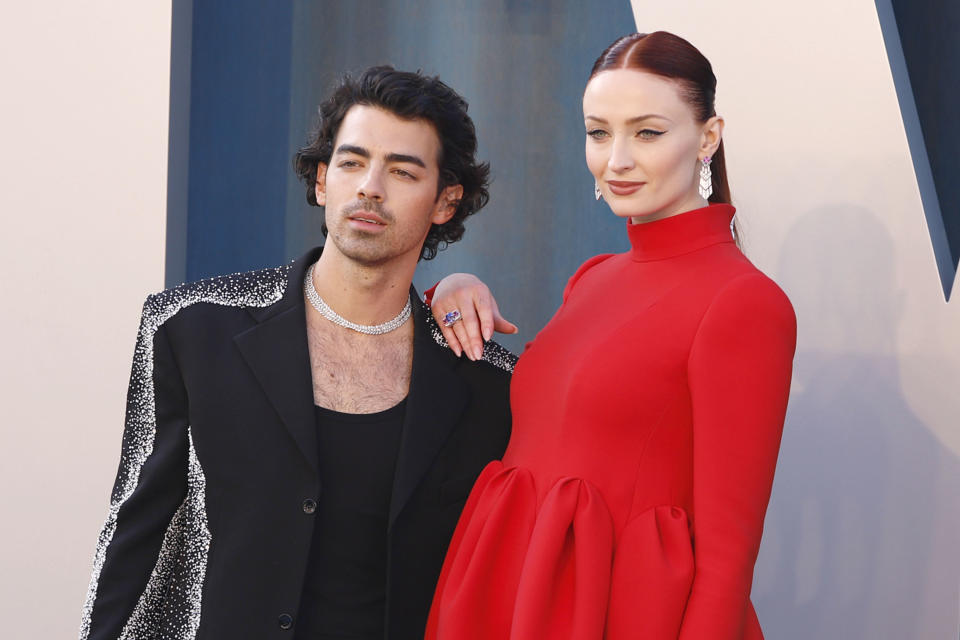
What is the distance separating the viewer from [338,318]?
209 cm

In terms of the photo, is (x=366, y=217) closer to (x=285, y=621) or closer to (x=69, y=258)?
(x=285, y=621)

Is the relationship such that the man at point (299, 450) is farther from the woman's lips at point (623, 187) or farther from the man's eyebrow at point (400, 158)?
the woman's lips at point (623, 187)

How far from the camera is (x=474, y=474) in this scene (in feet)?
6.57

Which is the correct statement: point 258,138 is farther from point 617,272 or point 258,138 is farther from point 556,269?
point 617,272

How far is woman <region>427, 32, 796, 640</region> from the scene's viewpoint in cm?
154

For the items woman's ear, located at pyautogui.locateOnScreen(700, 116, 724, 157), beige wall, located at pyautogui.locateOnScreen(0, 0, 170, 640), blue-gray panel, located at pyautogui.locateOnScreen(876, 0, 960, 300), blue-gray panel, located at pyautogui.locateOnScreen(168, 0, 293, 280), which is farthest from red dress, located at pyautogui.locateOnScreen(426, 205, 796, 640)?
blue-gray panel, located at pyautogui.locateOnScreen(168, 0, 293, 280)

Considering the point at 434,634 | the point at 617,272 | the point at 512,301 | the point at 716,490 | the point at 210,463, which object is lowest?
the point at 434,634

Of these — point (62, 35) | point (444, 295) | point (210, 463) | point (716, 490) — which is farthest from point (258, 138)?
point (716, 490)

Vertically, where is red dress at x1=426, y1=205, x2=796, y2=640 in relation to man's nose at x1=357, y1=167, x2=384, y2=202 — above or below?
below

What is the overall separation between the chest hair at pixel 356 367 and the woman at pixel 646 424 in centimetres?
29

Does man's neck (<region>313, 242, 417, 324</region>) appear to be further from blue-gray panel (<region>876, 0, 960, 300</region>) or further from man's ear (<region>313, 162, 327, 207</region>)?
blue-gray panel (<region>876, 0, 960, 300</region>)

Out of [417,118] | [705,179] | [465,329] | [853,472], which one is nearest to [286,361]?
[465,329]

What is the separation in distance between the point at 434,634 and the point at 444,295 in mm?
720

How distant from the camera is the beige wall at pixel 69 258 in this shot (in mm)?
2691
